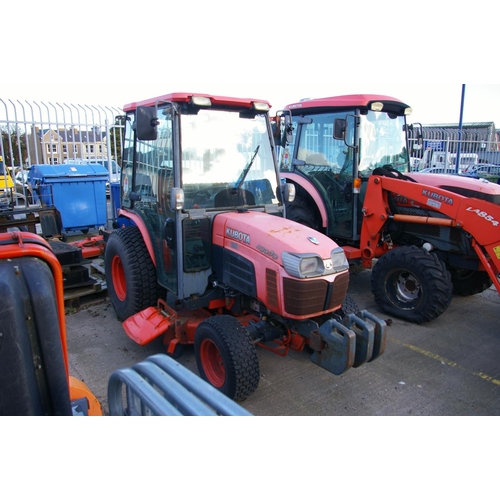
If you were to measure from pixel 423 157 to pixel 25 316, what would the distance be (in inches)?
556

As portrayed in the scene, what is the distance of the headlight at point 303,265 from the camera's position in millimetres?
3250

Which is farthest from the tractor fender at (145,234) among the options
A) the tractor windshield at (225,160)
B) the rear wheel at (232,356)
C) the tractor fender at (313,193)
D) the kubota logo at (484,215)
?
the kubota logo at (484,215)

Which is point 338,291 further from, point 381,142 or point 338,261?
point 381,142

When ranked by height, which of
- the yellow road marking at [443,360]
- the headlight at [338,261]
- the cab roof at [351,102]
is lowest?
the yellow road marking at [443,360]

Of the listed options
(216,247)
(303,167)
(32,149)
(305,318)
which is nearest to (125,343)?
(216,247)

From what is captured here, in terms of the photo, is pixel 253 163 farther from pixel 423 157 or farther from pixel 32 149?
pixel 423 157

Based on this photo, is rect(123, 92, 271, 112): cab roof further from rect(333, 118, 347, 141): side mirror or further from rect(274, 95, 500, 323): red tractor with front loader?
rect(333, 118, 347, 141): side mirror

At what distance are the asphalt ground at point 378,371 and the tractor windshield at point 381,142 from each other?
2139 millimetres

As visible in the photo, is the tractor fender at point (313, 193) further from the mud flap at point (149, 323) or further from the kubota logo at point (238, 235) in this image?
the mud flap at point (149, 323)

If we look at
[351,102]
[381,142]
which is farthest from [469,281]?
[351,102]

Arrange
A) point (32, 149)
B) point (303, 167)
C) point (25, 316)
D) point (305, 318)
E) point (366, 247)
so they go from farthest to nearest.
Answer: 1. point (32, 149)
2. point (303, 167)
3. point (366, 247)
4. point (305, 318)
5. point (25, 316)

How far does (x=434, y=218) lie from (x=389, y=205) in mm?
601

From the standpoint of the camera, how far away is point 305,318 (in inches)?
134

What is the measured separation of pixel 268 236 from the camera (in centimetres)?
348
